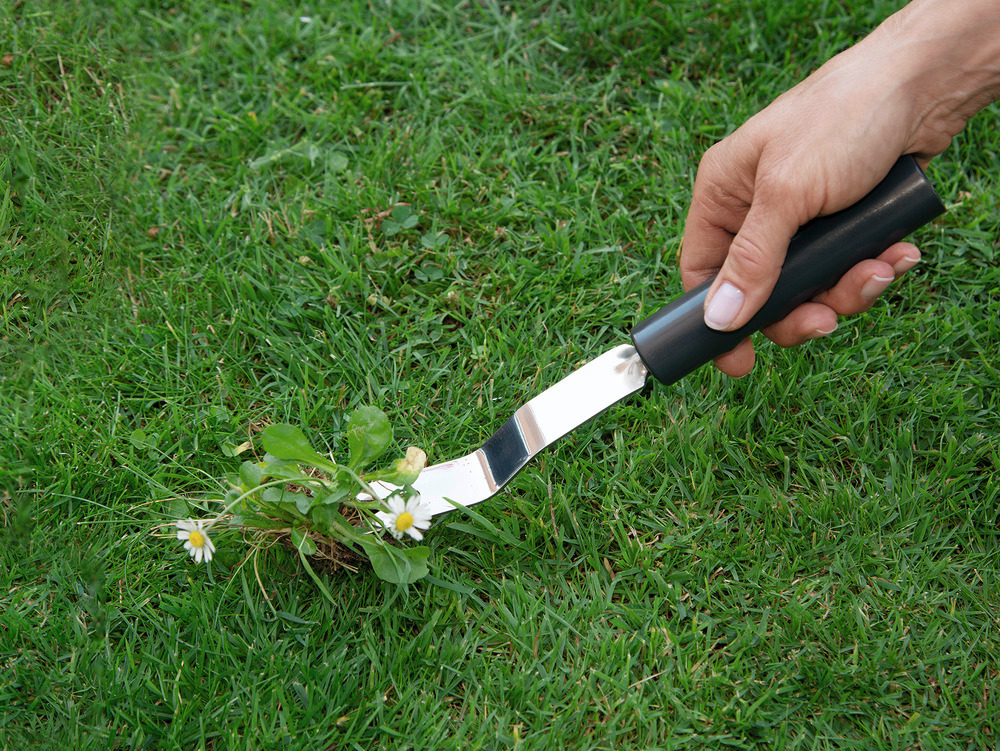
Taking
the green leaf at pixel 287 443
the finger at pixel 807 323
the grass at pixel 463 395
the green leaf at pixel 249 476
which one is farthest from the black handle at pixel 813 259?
the green leaf at pixel 249 476

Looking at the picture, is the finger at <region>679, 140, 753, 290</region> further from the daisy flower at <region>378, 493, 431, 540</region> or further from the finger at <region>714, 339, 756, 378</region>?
the daisy flower at <region>378, 493, 431, 540</region>

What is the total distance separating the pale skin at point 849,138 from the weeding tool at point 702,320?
31mm

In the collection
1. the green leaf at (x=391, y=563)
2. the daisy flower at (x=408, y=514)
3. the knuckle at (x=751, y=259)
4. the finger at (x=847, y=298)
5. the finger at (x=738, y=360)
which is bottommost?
the finger at (x=738, y=360)

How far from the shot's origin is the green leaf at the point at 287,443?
160 centimetres

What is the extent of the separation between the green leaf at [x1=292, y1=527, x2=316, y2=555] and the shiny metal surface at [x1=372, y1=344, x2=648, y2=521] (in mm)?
161

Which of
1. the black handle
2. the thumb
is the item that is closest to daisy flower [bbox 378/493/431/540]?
→ the black handle

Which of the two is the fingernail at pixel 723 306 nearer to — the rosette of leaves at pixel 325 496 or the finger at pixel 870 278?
the finger at pixel 870 278

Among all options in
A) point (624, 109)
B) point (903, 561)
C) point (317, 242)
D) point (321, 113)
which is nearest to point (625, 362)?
point (903, 561)

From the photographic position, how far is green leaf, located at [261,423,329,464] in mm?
1604

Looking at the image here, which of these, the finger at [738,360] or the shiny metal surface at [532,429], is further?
the finger at [738,360]

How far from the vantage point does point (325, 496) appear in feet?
5.17

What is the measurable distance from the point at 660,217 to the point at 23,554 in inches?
68.7

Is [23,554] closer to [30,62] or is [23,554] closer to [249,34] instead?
[30,62]

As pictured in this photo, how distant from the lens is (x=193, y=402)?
199 cm
